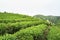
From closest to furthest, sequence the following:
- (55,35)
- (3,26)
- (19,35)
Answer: (19,35) → (3,26) → (55,35)

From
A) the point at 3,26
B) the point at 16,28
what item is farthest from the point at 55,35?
the point at 3,26

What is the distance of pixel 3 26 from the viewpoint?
26406mm

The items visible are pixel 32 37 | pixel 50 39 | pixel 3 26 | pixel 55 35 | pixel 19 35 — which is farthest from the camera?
pixel 55 35

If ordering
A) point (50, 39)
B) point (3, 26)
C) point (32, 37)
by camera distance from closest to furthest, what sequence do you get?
point (32, 37)
point (3, 26)
point (50, 39)

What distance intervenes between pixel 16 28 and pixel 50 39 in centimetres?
443

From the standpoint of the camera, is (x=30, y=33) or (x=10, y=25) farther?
(x=10, y=25)

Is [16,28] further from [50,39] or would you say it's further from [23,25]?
[50,39]

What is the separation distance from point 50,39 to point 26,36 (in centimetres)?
558

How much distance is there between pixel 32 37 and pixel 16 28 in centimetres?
419

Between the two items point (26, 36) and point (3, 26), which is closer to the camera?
point (26, 36)

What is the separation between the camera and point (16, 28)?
93.0 feet

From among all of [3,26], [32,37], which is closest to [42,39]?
[32,37]

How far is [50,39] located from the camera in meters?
28.3

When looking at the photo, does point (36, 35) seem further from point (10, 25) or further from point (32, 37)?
point (10, 25)
